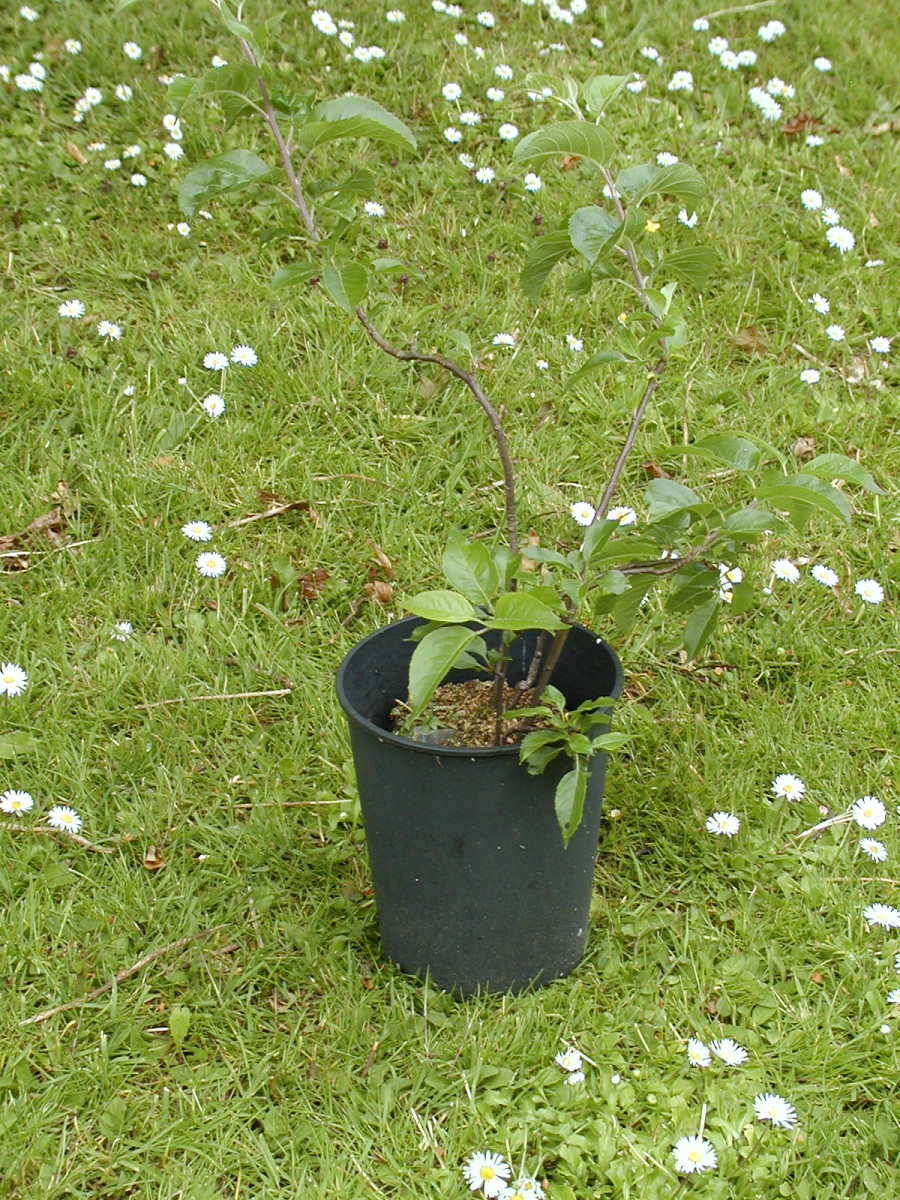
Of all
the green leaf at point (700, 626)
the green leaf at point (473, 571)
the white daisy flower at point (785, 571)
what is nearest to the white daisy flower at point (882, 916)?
the green leaf at point (700, 626)

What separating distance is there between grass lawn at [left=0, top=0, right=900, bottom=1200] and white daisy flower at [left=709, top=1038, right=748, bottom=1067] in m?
0.02

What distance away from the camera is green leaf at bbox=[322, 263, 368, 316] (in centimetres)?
160

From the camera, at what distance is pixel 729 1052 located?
195 centimetres

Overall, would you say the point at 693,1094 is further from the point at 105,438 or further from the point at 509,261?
the point at 509,261

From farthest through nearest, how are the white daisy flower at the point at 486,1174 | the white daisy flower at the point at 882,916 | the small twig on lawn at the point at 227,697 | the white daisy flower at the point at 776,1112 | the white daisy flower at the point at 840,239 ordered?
the white daisy flower at the point at 840,239, the small twig on lawn at the point at 227,697, the white daisy flower at the point at 882,916, the white daisy flower at the point at 776,1112, the white daisy flower at the point at 486,1174

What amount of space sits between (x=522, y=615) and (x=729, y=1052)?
87 centimetres

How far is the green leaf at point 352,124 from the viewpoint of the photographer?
5.41 ft

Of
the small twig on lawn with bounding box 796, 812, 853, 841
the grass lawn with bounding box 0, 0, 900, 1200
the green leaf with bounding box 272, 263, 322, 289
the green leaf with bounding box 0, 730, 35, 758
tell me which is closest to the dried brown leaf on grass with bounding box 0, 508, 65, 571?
the grass lawn with bounding box 0, 0, 900, 1200

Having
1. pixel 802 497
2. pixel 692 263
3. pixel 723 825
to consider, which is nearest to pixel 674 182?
pixel 692 263

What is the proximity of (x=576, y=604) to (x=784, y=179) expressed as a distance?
298 centimetres

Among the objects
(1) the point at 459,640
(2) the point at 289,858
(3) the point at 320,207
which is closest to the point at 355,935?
(2) the point at 289,858

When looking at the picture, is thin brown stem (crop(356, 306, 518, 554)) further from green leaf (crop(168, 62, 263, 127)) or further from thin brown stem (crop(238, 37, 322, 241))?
green leaf (crop(168, 62, 263, 127))

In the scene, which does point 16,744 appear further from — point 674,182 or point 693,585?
point 674,182

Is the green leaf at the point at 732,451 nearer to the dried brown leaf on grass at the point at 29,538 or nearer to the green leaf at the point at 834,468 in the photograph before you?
the green leaf at the point at 834,468
